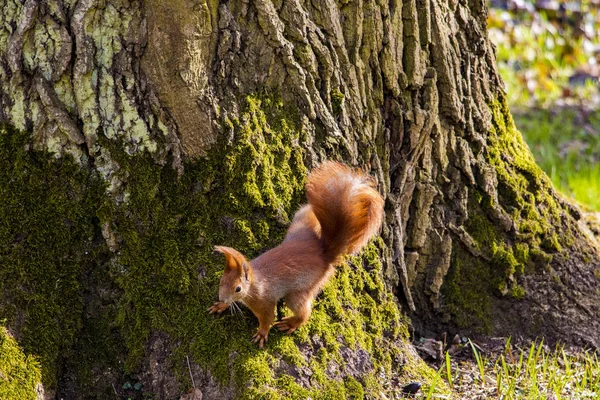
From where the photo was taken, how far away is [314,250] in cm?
267

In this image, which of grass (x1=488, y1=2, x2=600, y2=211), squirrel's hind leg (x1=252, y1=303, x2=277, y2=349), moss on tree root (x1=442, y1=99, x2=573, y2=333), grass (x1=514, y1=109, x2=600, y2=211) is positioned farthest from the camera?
grass (x1=488, y1=2, x2=600, y2=211)

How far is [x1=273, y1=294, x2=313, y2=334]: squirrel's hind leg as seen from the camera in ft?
8.64

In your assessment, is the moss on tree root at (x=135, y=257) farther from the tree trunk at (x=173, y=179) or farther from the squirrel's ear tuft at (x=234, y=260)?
the squirrel's ear tuft at (x=234, y=260)

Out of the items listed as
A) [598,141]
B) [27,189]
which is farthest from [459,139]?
[598,141]

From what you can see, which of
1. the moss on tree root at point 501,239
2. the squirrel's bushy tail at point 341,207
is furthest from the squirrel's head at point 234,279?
the moss on tree root at point 501,239

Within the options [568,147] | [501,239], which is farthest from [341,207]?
[568,147]

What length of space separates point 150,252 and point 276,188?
0.52 m

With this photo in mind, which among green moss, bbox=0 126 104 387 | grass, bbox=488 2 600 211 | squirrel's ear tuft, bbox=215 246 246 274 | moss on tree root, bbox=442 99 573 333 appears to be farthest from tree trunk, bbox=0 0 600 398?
grass, bbox=488 2 600 211

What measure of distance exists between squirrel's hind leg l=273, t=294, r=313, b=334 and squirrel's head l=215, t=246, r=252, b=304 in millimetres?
215

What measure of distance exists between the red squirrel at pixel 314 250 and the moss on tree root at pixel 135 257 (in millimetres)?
120

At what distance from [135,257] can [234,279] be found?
1.47 ft

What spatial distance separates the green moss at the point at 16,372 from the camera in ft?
8.18

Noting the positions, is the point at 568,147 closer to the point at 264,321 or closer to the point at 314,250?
the point at 314,250

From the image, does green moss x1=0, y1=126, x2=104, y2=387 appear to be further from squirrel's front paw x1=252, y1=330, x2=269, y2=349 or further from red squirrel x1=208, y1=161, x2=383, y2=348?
squirrel's front paw x1=252, y1=330, x2=269, y2=349
